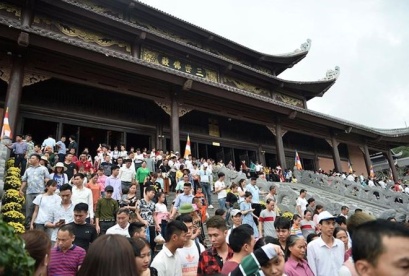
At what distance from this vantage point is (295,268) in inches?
117

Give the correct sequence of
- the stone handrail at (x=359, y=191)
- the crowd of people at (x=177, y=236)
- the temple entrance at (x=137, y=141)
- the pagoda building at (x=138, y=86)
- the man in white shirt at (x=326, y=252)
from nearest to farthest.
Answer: the crowd of people at (x=177, y=236), the man in white shirt at (x=326, y=252), the pagoda building at (x=138, y=86), the stone handrail at (x=359, y=191), the temple entrance at (x=137, y=141)

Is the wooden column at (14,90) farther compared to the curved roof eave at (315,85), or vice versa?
the curved roof eave at (315,85)

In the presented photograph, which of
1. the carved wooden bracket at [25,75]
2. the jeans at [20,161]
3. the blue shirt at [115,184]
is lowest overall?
the blue shirt at [115,184]

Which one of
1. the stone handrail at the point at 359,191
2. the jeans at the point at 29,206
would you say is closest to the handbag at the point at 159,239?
the jeans at the point at 29,206

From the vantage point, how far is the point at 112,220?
5117 mm

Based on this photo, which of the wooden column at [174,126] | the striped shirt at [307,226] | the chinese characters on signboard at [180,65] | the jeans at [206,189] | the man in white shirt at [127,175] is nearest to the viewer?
the striped shirt at [307,226]

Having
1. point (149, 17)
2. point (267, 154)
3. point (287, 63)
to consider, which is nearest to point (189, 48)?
point (149, 17)

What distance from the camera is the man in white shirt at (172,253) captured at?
2.93 m

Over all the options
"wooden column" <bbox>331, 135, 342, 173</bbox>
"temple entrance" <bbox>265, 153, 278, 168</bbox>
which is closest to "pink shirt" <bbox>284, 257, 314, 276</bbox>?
"temple entrance" <bbox>265, 153, 278, 168</bbox>

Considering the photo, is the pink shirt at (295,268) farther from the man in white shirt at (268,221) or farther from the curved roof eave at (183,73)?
the curved roof eave at (183,73)

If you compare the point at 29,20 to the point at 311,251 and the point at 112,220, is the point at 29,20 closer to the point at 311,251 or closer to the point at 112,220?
the point at 112,220

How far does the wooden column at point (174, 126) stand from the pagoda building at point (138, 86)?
42 millimetres

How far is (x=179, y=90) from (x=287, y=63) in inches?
462

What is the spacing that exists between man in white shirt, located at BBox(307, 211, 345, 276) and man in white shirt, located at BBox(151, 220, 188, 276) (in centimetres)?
147
